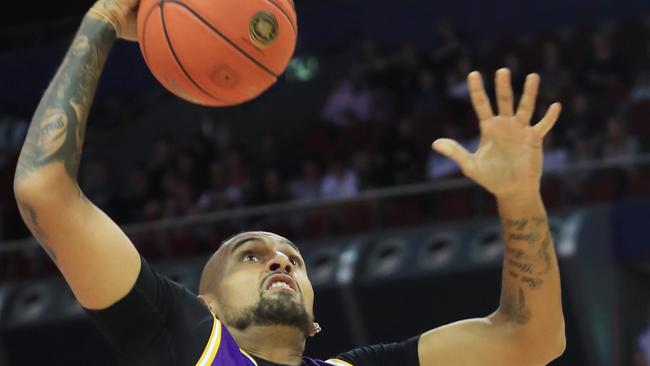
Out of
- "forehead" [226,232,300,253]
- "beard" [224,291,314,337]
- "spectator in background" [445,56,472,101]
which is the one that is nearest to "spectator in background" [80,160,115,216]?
"spectator in background" [445,56,472,101]

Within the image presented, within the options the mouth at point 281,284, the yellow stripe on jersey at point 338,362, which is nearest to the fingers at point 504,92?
the mouth at point 281,284

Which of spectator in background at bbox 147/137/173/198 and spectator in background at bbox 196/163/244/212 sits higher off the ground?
spectator in background at bbox 196/163/244/212

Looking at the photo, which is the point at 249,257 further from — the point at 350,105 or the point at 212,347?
the point at 350,105

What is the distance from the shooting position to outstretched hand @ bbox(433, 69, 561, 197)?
129 inches

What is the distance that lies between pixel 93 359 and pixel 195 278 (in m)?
1.12

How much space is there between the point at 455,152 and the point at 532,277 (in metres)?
0.52

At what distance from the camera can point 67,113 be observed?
2898 millimetres

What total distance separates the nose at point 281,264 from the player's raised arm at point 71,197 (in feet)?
2.18

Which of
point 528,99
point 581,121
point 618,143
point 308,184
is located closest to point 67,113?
point 528,99

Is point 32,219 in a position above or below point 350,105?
above

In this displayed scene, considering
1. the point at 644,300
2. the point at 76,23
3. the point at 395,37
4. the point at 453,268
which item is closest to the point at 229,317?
the point at 453,268

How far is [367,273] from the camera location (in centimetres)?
962

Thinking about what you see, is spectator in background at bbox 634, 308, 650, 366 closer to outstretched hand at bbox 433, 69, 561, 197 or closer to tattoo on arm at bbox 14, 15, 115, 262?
outstretched hand at bbox 433, 69, 561, 197

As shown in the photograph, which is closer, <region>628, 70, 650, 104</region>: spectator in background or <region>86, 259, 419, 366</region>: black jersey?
<region>86, 259, 419, 366</region>: black jersey
